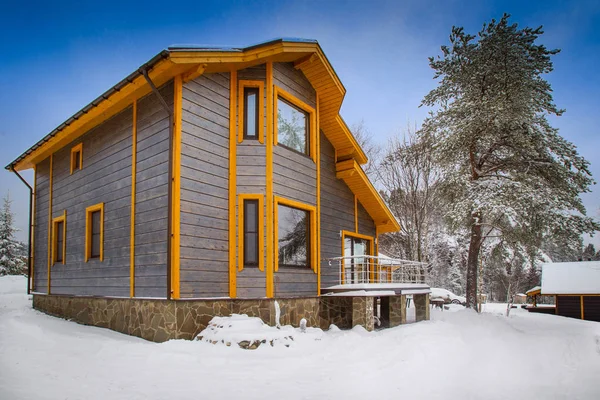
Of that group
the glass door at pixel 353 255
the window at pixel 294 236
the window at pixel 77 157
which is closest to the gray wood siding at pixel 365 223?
the glass door at pixel 353 255

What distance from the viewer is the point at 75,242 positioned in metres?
11.5

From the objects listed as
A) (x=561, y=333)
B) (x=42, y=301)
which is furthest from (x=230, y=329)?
(x=561, y=333)

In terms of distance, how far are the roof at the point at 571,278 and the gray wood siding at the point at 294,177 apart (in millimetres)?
21495

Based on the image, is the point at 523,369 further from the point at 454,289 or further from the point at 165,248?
the point at 454,289

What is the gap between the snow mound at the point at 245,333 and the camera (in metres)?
7.51

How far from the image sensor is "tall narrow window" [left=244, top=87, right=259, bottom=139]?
9.49m

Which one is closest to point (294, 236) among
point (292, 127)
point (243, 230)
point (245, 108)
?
point (243, 230)

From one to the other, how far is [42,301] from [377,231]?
11261 mm

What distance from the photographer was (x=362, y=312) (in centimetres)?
1064

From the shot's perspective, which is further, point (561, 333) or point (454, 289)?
Result: point (454, 289)

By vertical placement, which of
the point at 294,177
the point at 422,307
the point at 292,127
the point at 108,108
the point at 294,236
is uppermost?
the point at 108,108

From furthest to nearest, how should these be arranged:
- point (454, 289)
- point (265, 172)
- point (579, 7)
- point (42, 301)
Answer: point (454, 289)
point (579, 7)
point (42, 301)
point (265, 172)

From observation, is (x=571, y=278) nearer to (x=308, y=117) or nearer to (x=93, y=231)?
(x=308, y=117)

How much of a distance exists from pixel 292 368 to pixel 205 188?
3.89 meters
